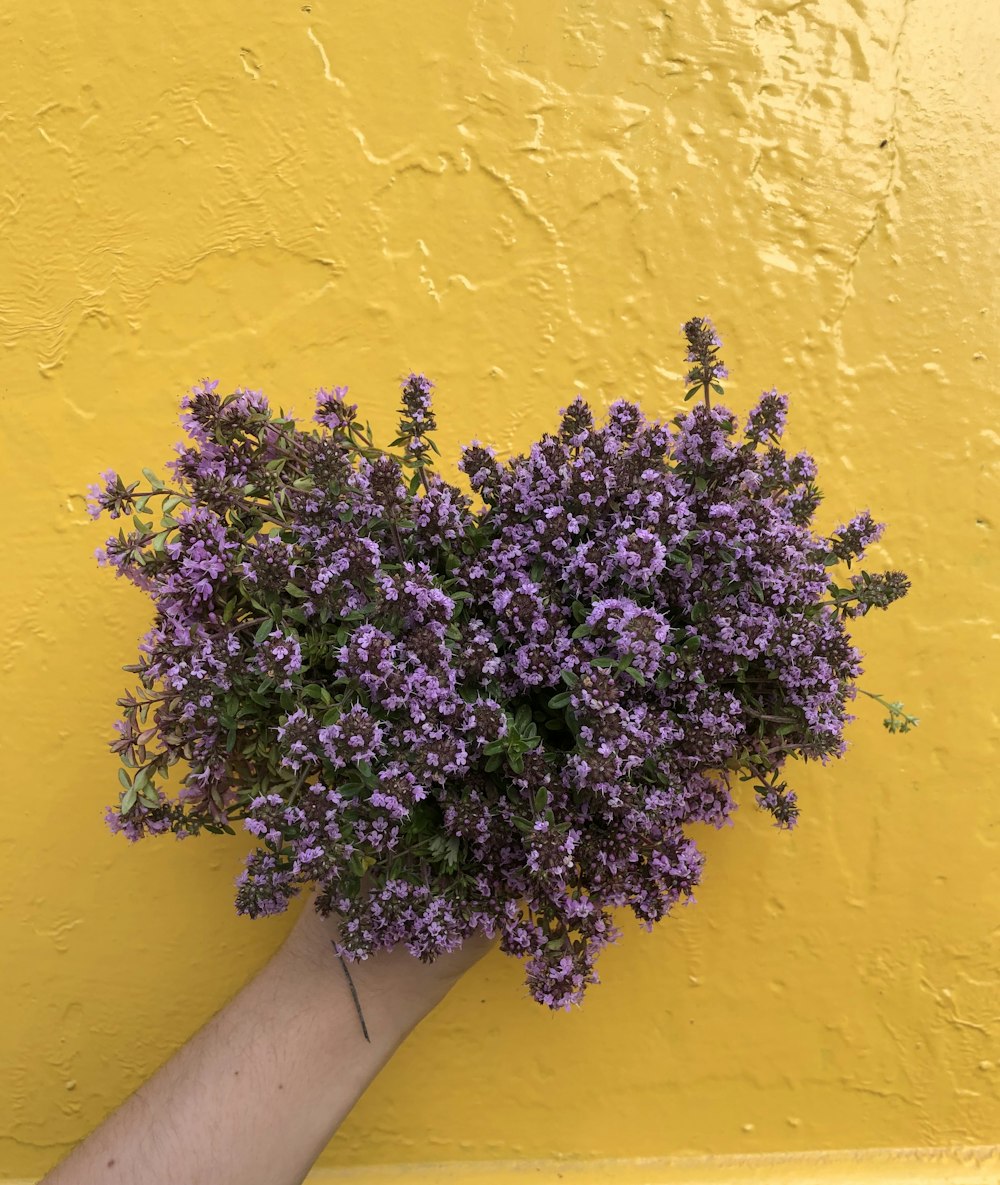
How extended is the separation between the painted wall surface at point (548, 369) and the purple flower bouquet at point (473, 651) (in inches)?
22.9

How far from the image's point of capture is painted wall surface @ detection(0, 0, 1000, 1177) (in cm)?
177

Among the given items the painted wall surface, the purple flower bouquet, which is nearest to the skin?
the purple flower bouquet

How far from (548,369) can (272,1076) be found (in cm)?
140

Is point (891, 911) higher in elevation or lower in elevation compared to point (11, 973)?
lower

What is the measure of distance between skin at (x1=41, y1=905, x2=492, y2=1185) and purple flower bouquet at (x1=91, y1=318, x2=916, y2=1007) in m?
0.21

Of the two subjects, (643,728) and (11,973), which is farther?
(11,973)

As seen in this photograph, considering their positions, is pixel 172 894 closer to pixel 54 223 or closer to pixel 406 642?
pixel 406 642

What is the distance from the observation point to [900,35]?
1836 mm

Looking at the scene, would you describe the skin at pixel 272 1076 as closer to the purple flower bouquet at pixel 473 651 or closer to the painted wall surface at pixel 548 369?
the purple flower bouquet at pixel 473 651

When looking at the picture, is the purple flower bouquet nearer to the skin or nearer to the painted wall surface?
the skin

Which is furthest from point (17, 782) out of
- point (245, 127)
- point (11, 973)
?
point (245, 127)

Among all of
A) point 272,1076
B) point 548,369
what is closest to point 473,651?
point 272,1076

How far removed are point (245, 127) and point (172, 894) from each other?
1.64 m

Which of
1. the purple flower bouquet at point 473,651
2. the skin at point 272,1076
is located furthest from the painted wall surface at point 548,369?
the purple flower bouquet at point 473,651
